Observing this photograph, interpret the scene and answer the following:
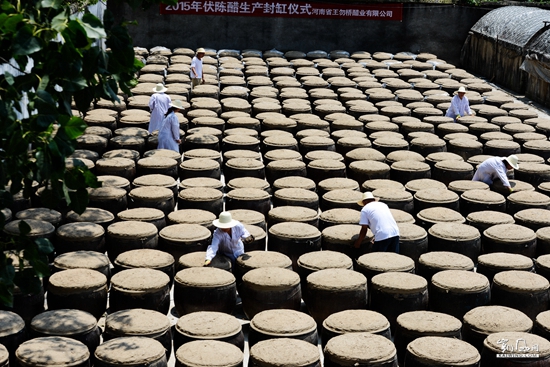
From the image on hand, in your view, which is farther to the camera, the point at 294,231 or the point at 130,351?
the point at 294,231

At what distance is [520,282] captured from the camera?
9156 mm

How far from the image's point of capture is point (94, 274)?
8797 mm

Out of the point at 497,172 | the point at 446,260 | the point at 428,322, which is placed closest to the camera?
the point at 428,322

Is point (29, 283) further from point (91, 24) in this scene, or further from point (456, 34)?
point (456, 34)

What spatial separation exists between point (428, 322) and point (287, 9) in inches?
624

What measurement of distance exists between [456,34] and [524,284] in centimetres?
1601

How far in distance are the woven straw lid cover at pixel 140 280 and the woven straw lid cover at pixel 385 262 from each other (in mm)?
2334

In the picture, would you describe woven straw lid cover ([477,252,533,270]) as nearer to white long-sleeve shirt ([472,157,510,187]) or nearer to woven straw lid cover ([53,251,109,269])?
white long-sleeve shirt ([472,157,510,187])

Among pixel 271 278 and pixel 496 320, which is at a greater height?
pixel 271 278

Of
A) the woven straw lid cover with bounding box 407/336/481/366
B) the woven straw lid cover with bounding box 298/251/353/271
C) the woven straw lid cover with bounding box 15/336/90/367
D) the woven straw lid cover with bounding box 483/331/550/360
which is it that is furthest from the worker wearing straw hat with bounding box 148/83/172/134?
the woven straw lid cover with bounding box 483/331/550/360

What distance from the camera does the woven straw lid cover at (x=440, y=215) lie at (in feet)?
36.3

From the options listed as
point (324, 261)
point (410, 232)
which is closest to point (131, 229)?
point (324, 261)

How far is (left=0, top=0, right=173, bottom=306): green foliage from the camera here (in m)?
5.88

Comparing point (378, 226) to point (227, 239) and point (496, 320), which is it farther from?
point (496, 320)
